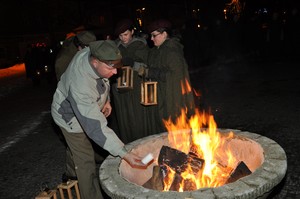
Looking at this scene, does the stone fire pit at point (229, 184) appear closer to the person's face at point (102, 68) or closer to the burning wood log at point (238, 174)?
the burning wood log at point (238, 174)

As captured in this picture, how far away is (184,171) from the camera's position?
343 centimetres

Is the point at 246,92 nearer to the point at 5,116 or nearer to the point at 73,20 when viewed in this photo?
the point at 5,116

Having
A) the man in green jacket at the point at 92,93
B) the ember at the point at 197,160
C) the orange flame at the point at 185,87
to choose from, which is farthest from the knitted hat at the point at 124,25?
the ember at the point at 197,160

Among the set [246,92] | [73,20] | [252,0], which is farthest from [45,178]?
[73,20]

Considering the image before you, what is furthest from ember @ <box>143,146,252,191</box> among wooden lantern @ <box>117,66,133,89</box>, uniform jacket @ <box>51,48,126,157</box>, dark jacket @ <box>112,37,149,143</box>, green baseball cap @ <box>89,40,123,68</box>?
dark jacket @ <box>112,37,149,143</box>

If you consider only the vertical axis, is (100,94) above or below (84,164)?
above

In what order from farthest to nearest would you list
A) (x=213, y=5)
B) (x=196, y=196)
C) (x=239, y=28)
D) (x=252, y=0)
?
(x=213, y=5)
(x=252, y=0)
(x=239, y=28)
(x=196, y=196)

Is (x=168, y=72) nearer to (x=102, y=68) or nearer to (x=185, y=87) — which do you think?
(x=185, y=87)

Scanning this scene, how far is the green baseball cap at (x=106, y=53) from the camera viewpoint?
2.75 m

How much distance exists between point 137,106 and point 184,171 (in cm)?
Answer: 201

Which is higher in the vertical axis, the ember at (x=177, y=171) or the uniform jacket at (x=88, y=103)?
the uniform jacket at (x=88, y=103)

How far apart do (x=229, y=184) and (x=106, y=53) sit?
Result: 5.13 feet

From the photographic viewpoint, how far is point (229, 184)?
2570mm

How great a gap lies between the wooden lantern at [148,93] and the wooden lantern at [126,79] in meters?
0.22
